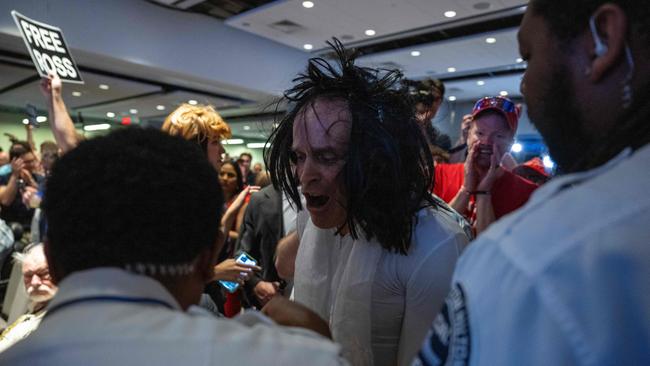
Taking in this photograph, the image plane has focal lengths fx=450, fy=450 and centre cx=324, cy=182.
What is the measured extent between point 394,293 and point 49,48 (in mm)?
2796

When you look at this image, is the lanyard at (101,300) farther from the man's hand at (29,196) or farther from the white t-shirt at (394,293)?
the man's hand at (29,196)

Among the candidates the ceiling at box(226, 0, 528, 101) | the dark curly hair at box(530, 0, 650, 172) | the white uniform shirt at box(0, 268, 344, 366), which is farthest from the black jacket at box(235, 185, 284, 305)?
the ceiling at box(226, 0, 528, 101)

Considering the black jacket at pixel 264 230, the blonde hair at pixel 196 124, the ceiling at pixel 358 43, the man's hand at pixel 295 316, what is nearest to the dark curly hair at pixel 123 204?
the man's hand at pixel 295 316

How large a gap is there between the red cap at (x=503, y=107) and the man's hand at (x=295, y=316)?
166 cm

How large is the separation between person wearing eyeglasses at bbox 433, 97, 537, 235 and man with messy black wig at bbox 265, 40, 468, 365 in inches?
34.0

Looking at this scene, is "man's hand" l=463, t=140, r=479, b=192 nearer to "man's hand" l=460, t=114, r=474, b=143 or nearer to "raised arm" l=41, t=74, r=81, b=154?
"man's hand" l=460, t=114, r=474, b=143

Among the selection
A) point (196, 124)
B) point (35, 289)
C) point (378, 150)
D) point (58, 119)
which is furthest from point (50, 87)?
point (378, 150)

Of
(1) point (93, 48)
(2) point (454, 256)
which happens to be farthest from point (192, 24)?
(2) point (454, 256)

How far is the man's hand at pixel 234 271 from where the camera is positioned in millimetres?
1830

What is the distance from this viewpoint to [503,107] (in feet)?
6.79

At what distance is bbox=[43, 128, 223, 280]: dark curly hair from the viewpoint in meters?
0.62

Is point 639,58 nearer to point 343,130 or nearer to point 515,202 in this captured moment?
point 343,130

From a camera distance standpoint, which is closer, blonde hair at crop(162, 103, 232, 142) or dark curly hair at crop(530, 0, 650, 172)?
dark curly hair at crop(530, 0, 650, 172)

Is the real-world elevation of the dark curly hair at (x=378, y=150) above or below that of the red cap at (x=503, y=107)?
below
